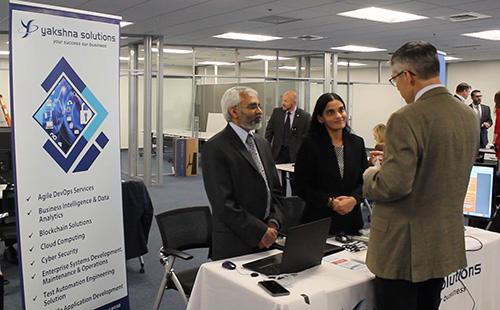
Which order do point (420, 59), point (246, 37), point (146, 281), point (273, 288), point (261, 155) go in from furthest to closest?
point (246, 37) → point (146, 281) → point (261, 155) → point (273, 288) → point (420, 59)

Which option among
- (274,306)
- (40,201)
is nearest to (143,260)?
(40,201)

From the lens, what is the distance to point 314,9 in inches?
255

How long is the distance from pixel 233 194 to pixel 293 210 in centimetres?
59

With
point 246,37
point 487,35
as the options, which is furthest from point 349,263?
point 487,35

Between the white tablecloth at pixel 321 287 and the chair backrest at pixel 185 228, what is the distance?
2.51 ft


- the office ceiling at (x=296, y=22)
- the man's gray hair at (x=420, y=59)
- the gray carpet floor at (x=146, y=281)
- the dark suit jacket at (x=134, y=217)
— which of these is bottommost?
the gray carpet floor at (x=146, y=281)

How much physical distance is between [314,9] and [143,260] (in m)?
3.80

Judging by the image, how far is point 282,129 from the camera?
22.5 ft

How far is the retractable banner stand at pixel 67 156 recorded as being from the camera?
251cm

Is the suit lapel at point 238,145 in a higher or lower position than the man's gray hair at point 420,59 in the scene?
lower

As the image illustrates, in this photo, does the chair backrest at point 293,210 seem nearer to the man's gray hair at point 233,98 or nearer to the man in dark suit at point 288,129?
the man's gray hair at point 233,98

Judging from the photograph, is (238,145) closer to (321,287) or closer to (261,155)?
(261,155)

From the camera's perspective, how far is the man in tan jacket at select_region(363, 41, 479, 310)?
185 cm

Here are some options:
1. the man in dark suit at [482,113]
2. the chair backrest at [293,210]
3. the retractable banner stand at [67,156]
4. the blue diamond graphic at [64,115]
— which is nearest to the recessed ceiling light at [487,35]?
the man in dark suit at [482,113]
